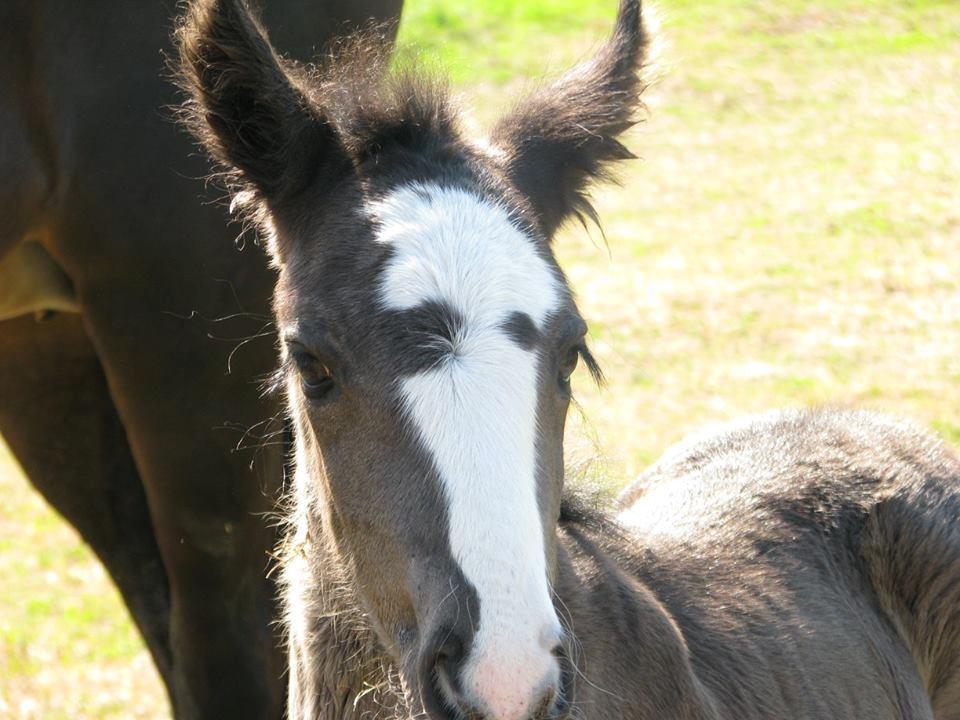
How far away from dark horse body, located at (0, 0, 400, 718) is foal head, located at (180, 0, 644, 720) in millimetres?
422

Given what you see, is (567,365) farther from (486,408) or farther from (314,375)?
(314,375)

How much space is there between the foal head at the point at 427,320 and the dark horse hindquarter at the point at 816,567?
87cm

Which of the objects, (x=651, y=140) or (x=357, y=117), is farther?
(x=651, y=140)

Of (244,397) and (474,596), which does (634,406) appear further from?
(474,596)

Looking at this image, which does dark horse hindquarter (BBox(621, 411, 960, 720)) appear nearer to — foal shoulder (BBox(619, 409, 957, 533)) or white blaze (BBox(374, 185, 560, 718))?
foal shoulder (BBox(619, 409, 957, 533))

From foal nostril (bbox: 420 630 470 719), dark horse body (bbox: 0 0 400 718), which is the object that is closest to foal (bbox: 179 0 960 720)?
foal nostril (bbox: 420 630 470 719)

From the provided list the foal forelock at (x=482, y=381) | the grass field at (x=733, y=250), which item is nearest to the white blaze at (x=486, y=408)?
the foal forelock at (x=482, y=381)

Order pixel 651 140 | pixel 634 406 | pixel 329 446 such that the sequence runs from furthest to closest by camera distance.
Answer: pixel 651 140, pixel 634 406, pixel 329 446

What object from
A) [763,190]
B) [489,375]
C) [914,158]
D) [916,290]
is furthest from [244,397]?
[914,158]

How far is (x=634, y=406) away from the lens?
23.4 ft

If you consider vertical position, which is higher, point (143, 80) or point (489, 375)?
point (143, 80)

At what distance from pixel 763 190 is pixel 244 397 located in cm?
811

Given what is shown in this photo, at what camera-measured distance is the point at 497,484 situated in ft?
7.41

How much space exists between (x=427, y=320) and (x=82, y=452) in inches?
85.8
